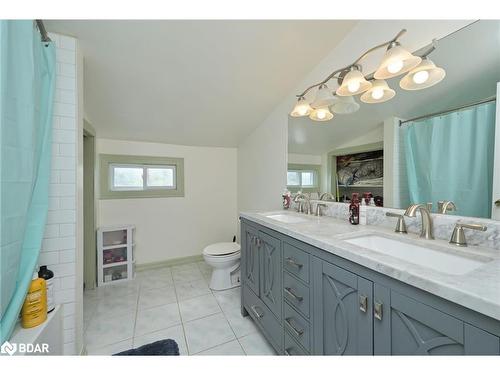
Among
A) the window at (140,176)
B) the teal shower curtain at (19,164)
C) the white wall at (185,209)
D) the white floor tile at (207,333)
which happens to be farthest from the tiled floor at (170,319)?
the window at (140,176)

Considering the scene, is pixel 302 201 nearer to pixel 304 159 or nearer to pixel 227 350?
pixel 304 159

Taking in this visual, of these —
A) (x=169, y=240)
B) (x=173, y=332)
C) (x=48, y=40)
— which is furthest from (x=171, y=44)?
(x=169, y=240)

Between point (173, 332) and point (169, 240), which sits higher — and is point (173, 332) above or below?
below

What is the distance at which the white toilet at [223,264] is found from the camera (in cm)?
216

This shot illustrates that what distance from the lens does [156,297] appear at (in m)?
2.09

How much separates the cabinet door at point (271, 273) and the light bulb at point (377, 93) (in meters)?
1.16

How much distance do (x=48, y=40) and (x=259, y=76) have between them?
1447 mm

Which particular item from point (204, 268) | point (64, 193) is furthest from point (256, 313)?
point (64, 193)

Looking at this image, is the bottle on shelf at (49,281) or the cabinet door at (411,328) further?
the bottle on shelf at (49,281)

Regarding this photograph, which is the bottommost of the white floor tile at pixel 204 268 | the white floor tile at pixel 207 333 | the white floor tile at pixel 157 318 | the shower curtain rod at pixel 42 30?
the white floor tile at pixel 207 333

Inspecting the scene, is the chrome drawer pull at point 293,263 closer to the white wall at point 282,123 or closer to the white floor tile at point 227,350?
the white floor tile at point 227,350

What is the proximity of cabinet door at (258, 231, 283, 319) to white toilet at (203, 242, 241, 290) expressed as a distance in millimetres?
781

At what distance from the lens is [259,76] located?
1.85 meters
